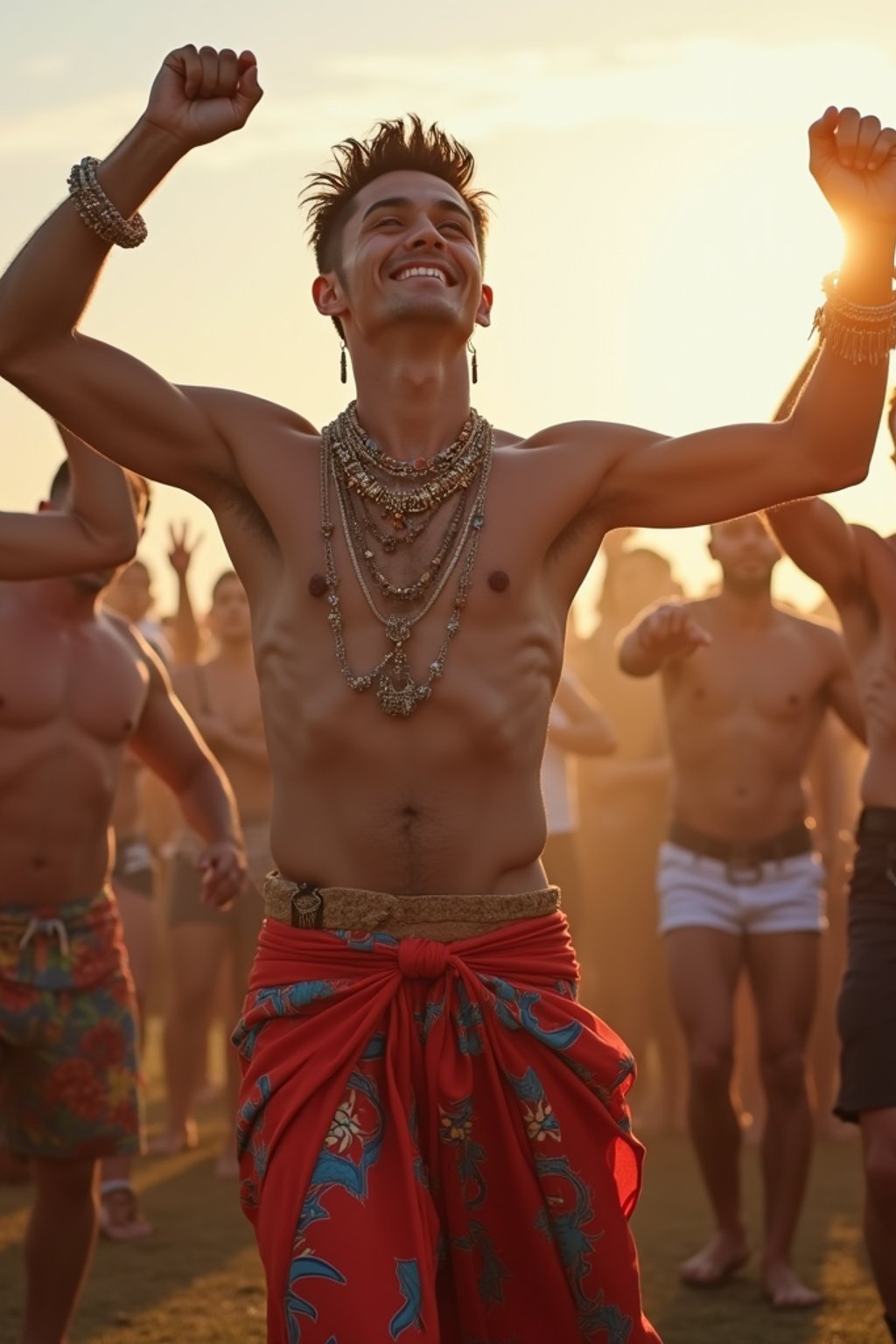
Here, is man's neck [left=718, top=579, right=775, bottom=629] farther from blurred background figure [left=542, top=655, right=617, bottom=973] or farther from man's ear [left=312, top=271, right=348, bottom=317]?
man's ear [left=312, top=271, right=348, bottom=317]

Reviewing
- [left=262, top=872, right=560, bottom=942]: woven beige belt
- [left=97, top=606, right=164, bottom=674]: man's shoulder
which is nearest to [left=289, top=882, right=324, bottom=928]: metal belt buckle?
[left=262, top=872, right=560, bottom=942]: woven beige belt

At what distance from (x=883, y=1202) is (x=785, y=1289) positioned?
6.27 ft

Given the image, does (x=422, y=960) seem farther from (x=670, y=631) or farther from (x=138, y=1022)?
(x=138, y=1022)

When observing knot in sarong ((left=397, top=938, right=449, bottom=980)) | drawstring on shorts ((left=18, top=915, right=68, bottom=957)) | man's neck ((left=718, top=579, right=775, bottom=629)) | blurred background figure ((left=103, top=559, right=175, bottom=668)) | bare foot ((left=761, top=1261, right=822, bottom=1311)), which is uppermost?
blurred background figure ((left=103, top=559, right=175, bottom=668))

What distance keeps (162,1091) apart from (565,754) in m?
3.55

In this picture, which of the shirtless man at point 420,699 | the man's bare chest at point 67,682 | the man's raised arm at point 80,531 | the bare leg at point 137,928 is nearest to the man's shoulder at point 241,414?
the shirtless man at point 420,699

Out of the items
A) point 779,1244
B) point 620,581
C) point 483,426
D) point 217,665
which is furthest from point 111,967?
point 620,581

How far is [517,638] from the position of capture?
4.25 m

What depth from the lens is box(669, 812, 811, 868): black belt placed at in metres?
8.45

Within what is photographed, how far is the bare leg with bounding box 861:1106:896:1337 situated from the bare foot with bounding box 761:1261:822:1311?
5.53 ft

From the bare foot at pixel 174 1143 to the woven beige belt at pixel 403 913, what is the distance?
6.78m

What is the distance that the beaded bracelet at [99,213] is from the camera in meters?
4.06

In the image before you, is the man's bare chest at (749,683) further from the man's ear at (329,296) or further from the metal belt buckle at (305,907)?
the metal belt buckle at (305,907)

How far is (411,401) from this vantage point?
4.43 m
